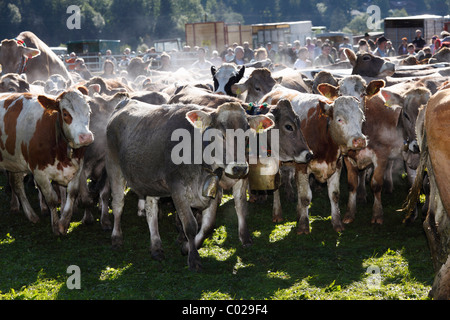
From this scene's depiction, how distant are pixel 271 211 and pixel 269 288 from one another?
11.1 feet

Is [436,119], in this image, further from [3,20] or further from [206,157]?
[3,20]

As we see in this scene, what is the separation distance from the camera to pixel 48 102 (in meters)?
8.12

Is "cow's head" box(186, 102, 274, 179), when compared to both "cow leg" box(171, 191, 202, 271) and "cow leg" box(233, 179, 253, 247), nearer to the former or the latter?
"cow leg" box(171, 191, 202, 271)

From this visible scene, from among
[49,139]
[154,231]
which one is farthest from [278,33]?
[154,231]

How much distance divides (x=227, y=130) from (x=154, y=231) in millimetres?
1800

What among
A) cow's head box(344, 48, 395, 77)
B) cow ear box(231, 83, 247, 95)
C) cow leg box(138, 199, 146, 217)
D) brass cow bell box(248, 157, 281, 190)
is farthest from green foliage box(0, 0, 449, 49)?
brass cow bell box(248, 157, 281, 190)

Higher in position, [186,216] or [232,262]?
[186,216]

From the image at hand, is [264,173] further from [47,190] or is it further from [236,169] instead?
[47,190]

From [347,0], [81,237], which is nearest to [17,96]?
[81,237]

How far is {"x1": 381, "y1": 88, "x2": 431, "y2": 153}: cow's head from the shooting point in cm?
811

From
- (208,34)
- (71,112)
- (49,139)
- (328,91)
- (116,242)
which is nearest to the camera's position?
(116,242)

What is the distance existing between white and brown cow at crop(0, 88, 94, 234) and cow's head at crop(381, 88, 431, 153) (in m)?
4.12

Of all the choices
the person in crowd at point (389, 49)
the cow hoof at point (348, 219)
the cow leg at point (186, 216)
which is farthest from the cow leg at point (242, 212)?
the person in crowd at point (389, 49)

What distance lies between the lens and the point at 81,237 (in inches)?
327
